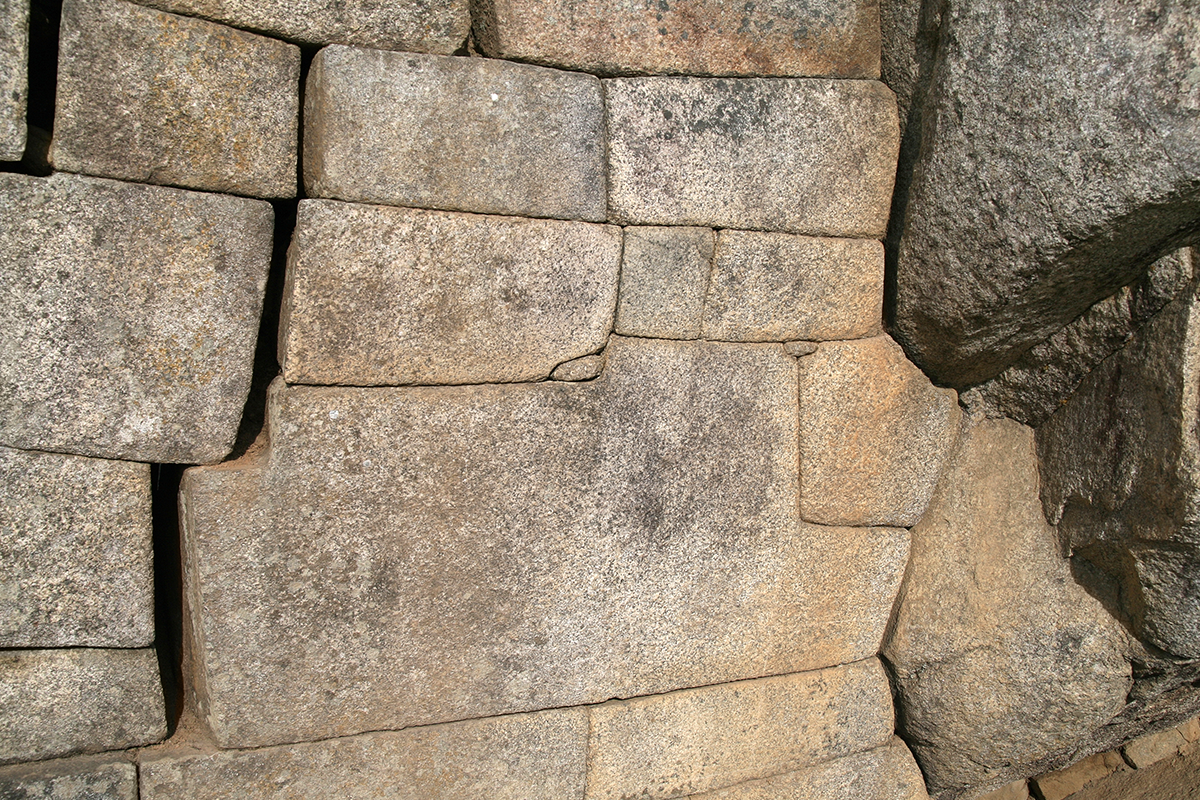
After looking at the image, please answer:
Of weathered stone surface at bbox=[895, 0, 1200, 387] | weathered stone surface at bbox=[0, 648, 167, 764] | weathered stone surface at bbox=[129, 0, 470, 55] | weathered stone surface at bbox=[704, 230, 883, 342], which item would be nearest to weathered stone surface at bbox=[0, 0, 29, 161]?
weathered stone surface at bbox=[129, 0, 470, 55]

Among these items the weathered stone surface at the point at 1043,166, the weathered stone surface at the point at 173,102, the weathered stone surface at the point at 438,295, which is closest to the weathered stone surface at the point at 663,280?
the weathered stone surface at the point at 438,295

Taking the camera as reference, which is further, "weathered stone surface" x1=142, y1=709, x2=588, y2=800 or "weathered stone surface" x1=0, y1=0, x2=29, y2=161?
"weathered stone surface" x1=142, y1=709, x2=588, y2=800

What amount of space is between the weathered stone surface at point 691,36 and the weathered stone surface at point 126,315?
2.32 feet

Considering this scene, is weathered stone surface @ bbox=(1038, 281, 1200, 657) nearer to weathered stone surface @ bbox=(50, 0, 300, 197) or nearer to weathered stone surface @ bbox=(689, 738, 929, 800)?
weathered stone surface @ bbox=(689, 738, 929, 800)

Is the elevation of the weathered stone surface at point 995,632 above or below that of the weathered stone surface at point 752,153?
below

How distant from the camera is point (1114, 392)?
2.23 meters

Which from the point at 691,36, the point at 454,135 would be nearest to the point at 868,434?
the point at 691,36

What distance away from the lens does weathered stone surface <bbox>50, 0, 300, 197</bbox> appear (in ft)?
5.41

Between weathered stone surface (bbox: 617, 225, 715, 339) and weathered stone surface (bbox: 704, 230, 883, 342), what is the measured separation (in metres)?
0.05

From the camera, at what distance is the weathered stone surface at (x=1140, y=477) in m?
2.03

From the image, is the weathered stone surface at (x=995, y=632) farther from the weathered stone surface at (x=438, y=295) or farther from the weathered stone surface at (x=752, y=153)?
the weathered stone surface at (x=438, y=295)

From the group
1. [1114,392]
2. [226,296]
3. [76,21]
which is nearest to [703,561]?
[1114,392]

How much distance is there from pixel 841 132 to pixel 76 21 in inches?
67.6

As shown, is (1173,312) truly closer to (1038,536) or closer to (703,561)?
(1038,536)
